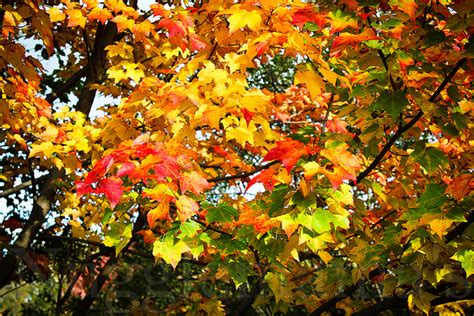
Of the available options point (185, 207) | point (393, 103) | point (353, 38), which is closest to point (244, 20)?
point (353, 38)

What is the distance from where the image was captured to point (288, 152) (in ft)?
7.73

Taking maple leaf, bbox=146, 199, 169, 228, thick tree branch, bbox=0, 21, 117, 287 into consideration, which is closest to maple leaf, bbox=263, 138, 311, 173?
maple leaf, bbox=146, 199, 169, 228

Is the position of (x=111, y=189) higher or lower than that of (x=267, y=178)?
lower

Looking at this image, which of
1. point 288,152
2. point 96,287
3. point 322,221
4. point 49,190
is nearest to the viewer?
point 322,221

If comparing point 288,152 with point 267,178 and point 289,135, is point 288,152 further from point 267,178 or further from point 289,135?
point 289,135

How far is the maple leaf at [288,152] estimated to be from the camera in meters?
2.32

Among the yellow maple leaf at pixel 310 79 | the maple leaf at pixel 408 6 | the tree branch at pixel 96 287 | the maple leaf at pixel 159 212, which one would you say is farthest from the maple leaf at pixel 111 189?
the tree branch at pixel 96 287

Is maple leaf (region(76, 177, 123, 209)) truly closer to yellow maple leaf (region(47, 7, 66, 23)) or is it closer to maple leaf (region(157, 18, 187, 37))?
maple leaf (region(157, 18, 187, 37))

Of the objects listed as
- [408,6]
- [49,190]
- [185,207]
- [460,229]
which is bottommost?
[49,190]

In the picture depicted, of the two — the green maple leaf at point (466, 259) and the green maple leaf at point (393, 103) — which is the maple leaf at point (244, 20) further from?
the green maple leaf at point (466, 259)

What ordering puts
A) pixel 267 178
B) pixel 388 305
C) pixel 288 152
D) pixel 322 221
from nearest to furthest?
pixel 322 221
pixel 288 152
pixel 267 178
pixel 388 305

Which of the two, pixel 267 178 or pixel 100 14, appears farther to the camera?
pixel 100 14

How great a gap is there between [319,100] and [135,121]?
2848mm

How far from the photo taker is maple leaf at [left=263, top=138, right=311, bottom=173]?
232 cm
